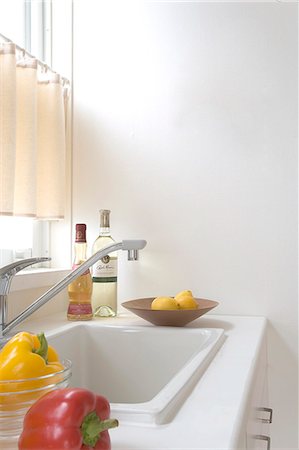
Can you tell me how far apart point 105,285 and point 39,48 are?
82 cm

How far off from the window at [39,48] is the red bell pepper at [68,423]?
1.15 metres

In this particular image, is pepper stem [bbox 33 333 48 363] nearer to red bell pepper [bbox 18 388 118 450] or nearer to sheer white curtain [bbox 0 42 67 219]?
red bell pepper [bbox 18 388 118 450]

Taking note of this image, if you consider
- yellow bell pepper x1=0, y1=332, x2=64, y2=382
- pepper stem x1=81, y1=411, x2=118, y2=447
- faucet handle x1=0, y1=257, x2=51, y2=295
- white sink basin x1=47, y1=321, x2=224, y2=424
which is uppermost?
faucet handle x1=0, y1=257, x2=51, y2=295

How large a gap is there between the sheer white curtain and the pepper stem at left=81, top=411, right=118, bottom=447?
94cm

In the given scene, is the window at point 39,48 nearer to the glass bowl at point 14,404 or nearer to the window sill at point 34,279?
the window sill at point 34,279

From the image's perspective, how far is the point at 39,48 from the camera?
1.83 meters

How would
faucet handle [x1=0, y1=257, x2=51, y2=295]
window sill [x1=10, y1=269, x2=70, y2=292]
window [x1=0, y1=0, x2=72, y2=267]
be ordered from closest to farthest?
faucet handle [x1=0, y1=257, x2=51, y2=295]
window sill [x1=10, y1=269, x2=70, y2=292]
window [x1=0, y1=0, x2=72, y2=267]

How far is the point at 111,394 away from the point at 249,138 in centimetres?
84

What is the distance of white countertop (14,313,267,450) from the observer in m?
0.62

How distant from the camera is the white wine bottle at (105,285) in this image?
1600mm


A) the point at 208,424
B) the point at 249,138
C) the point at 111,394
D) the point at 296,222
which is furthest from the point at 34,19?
the point at 208,424

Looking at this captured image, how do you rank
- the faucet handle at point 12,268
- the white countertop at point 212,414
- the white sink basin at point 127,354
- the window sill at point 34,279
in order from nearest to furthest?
the white countertop at point 212,414 → the faucet handle at point 12,268 → the white sink basin at point 127,354 → the window sill at point 34,279

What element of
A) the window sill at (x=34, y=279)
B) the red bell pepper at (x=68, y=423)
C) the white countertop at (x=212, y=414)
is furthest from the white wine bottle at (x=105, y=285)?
the red bell pepper at (x=68, y=423)

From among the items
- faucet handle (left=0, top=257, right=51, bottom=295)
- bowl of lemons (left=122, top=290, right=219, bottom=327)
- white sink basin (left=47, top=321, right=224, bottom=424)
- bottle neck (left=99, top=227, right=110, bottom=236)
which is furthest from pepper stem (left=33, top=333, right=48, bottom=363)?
bottle neck (left=99, top=227, right=110, bottom=236)
